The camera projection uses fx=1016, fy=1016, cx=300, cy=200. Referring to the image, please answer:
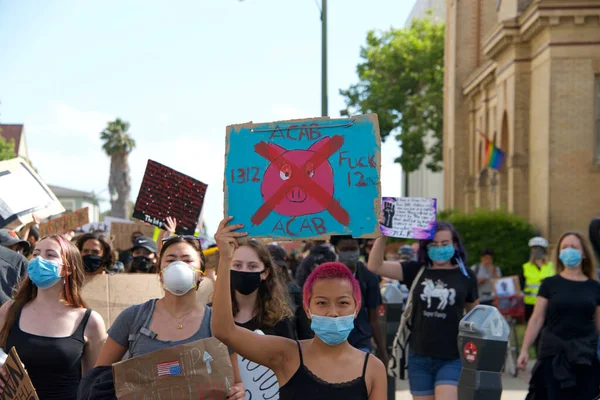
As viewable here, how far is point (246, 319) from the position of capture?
6.21 meters

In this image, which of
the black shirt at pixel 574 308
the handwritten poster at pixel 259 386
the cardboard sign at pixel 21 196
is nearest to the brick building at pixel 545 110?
the black shirt at pixel 574 308

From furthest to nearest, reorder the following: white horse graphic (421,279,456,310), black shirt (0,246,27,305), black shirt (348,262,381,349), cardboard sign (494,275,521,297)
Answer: cardboard sign (494,275,521,297) → black shirt (348,262,381,349) → white horse graphic (421,279,456,310) → black shirt (0,246,27,305)

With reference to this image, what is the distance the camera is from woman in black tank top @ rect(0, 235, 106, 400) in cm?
545

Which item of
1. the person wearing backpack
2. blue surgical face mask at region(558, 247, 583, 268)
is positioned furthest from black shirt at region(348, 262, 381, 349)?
the person wearing backpack

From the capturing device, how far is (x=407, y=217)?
773cm

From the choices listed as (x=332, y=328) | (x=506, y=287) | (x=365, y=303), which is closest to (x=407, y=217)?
(x=365, y=303)

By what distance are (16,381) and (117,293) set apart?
201 centimetres

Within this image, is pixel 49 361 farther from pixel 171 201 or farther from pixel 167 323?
pixel 171 201

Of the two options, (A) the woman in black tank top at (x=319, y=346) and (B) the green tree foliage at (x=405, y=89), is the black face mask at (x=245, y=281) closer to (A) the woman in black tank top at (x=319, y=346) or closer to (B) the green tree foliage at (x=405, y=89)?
(A) the woman in black tank top at (x=319, y=346)

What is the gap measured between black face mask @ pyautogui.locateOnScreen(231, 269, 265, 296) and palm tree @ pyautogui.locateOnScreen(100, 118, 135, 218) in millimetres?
74924

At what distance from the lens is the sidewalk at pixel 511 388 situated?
1198cm

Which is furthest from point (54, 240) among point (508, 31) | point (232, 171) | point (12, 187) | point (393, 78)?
point (393, 78)

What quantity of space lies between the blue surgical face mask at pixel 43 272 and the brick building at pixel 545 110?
20.6 m

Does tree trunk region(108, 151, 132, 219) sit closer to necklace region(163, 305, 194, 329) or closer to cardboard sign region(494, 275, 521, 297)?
cardboard sign region(494, 275, 521, 297)
